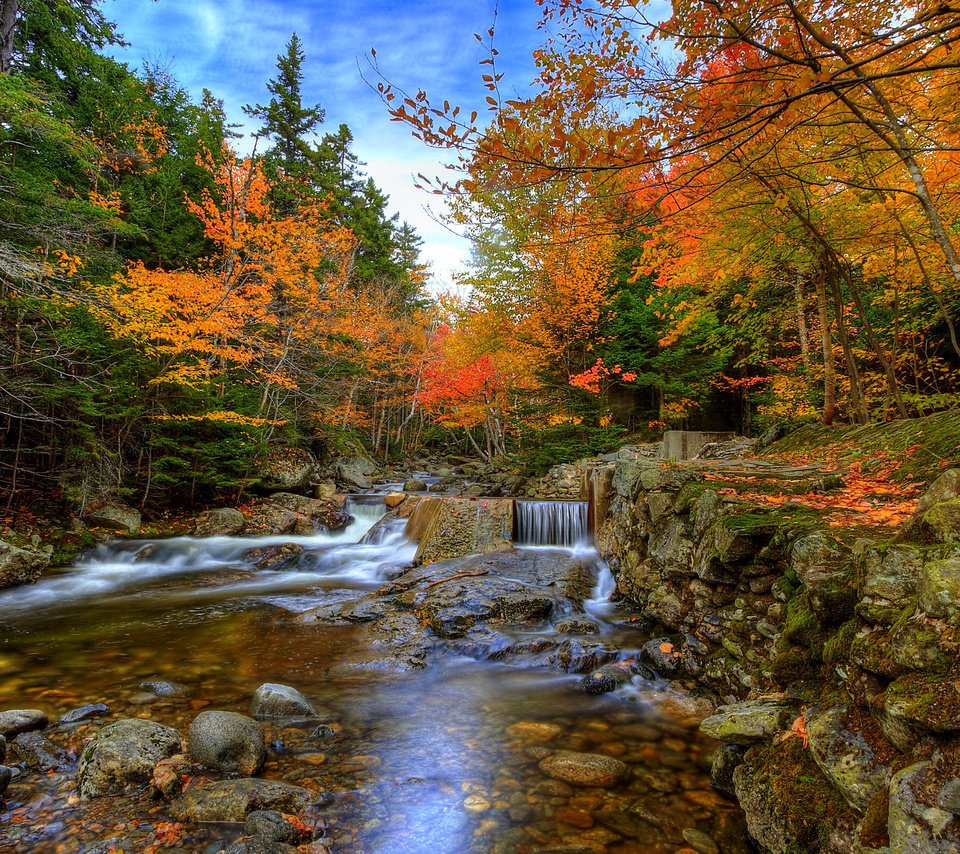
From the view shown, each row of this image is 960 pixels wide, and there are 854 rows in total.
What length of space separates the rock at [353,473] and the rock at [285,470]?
5.12 feet

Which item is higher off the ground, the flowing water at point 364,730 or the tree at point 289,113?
the tree at point 289,113

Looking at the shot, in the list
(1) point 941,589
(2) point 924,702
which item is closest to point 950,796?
(2) point 924,702

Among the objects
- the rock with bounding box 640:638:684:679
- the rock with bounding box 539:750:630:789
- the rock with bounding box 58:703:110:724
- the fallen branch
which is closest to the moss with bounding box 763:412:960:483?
the rock with bounding box 640:638:684:679

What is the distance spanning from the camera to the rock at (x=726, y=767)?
3123 mm

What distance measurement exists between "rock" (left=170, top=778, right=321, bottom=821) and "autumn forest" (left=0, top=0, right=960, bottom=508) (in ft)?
13.6

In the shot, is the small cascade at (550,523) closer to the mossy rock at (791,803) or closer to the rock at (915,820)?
the mossy rock at (791,803)

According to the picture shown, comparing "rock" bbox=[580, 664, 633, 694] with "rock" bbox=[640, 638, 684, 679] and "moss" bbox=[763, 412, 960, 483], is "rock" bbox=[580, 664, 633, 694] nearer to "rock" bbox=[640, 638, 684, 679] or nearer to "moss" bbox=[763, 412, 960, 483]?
"rock" bbox=[640, 638, 684, 679]

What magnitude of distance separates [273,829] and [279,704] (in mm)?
1615

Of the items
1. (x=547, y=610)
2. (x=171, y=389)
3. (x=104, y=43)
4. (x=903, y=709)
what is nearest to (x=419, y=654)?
(x=547, y=610)

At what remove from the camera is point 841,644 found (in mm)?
2527

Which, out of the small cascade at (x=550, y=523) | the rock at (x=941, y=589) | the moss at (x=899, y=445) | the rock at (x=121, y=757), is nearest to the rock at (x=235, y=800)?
the rock at (x=121, y=757)

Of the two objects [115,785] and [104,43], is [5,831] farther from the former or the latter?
[104,43]

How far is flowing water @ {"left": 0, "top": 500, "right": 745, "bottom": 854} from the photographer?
2.83 meters

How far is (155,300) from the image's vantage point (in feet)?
33.7
